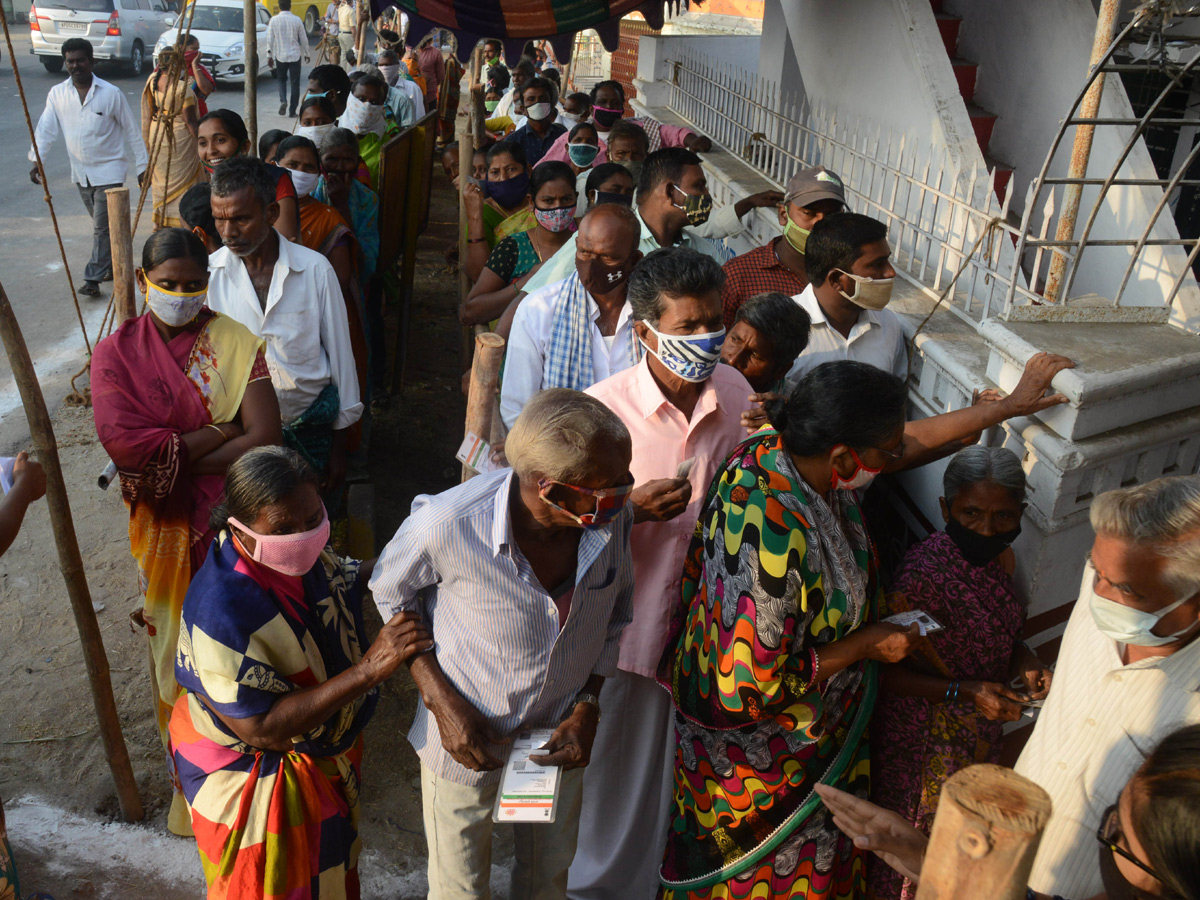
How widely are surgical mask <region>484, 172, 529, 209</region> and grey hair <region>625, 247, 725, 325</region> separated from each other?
3165 millimetres

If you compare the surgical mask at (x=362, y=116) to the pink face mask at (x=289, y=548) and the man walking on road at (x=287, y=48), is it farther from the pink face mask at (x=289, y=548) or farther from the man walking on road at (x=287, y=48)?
the man walking on road at (x=287, y=48)

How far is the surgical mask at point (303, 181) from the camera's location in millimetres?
5211

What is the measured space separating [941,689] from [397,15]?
2071 centimetres

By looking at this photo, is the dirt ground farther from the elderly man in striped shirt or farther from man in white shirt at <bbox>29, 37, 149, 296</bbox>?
man in white shirt at <bbox>29, 37, 149, 296</bbox>

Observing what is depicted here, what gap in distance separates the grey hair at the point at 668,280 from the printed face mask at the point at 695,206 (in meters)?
1.64

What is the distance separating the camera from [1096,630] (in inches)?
79.2

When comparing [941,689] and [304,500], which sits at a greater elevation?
[304,500]

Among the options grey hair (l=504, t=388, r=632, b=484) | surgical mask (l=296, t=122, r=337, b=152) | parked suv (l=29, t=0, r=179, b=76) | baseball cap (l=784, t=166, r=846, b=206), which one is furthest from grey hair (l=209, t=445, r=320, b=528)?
parked suv (l=29, t=0, r=179, b=76)

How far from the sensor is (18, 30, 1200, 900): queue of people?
6.56 ft

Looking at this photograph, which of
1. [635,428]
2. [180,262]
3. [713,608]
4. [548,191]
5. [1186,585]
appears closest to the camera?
[1186,585]

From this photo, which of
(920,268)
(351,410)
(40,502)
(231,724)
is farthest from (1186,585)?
(40,502)

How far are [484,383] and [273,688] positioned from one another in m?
0.95

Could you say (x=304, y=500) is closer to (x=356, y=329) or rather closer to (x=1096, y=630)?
(x=1096, y=630)

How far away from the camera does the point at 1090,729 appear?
1978 millimetres
